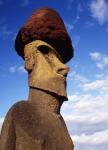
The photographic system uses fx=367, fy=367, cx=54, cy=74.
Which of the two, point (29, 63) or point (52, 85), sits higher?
point (29, 63)

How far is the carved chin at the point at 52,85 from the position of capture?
21.5 feet

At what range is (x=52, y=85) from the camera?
21.7ft

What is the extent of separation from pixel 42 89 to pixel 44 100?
0.66 feet

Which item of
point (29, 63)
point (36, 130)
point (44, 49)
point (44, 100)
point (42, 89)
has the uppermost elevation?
point (44, 49)

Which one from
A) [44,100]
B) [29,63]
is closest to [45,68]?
[29,63]

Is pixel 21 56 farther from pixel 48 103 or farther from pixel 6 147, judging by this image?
pixel 6 147

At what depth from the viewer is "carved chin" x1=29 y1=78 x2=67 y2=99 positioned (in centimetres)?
656

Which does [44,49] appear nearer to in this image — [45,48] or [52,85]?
[45,48]

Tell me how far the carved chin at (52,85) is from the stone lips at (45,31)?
91 cm

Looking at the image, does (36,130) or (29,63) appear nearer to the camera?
(36,130)

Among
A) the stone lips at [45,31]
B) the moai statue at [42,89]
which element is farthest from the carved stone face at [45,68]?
the stone lips at [45,31]

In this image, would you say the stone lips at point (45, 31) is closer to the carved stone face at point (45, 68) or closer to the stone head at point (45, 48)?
the stone head at point (45, 48)

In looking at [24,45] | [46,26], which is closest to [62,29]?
[46,26]

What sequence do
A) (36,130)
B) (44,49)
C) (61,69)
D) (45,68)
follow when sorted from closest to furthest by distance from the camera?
(36,130) < (45,68) < (61,69) < (44,49)
